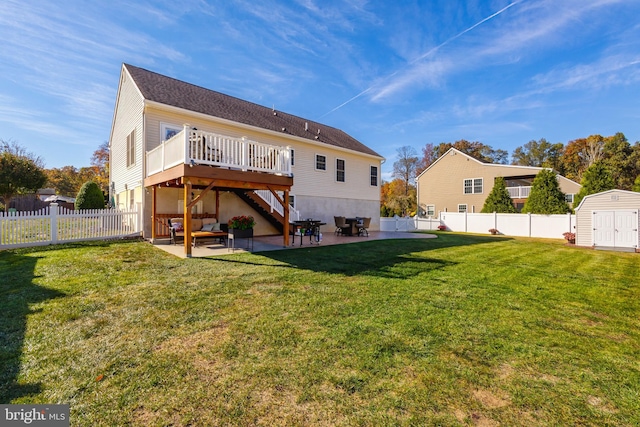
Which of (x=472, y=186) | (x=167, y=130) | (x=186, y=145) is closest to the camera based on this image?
(x=186, y=145)

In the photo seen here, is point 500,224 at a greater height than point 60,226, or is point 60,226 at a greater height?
point 60,226

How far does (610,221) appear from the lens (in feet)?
39.7

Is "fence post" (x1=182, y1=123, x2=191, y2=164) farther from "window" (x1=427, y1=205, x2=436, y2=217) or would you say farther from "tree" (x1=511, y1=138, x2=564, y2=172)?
"tree" (x1=511, y1=138, x2=564, y2=172)

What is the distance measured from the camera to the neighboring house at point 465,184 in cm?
2475

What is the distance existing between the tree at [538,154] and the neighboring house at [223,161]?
4569 centimetres

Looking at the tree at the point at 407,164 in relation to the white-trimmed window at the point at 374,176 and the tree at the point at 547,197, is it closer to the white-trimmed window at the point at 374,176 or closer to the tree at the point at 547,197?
the tree at the point at 547,197

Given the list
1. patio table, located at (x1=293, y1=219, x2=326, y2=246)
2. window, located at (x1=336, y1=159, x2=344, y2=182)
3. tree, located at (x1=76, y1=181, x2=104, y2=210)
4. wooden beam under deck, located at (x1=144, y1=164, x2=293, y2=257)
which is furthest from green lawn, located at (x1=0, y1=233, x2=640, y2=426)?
tree, located at (x1=76, y1=181, x2=104, y2=210)

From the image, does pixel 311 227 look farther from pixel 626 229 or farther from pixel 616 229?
pixel 626 229

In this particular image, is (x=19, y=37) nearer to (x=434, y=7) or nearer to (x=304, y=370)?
(x=304, y=370)

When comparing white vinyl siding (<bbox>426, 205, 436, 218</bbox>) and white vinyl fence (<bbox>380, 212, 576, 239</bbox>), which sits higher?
white vinyl siding (<bbox>426, 205, 436, 218</bbox>)

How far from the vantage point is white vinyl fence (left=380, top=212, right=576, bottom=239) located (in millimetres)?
16716

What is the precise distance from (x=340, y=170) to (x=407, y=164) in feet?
90.7

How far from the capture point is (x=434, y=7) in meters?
11.9

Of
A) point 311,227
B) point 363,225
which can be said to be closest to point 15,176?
point 311,227
